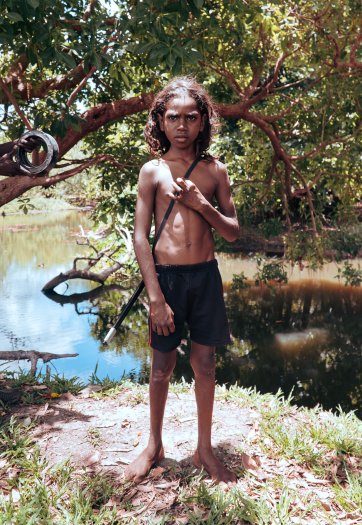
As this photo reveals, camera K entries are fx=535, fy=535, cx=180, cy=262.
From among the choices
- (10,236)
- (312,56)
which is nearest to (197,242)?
(312,56)

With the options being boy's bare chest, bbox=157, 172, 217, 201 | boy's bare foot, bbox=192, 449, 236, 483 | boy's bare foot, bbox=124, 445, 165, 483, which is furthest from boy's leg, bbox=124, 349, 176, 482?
boy's bare chest, bbox=157, 172, 217, 201

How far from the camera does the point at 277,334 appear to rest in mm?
9992

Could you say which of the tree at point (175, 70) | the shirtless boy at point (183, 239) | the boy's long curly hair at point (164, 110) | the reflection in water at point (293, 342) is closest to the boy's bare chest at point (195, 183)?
the shirtless boy at point (183, 239)

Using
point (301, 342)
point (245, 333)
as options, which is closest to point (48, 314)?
point (245, 333)

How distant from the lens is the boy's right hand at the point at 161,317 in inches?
102

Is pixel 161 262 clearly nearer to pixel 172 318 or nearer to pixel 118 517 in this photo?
pixel 172 318

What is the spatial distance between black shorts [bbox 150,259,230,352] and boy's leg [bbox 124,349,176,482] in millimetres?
76

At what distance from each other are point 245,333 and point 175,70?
6985 mm

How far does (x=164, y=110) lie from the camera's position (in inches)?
108

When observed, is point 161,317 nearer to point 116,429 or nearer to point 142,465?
point 142,465

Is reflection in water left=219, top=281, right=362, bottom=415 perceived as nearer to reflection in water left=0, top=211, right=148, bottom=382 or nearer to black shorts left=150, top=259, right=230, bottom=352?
reflection in water left=0, top=211, right=148, bottom=382

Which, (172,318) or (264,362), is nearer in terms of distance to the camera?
(172,318)

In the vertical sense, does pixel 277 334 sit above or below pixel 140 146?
below

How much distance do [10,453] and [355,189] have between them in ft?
20.2
